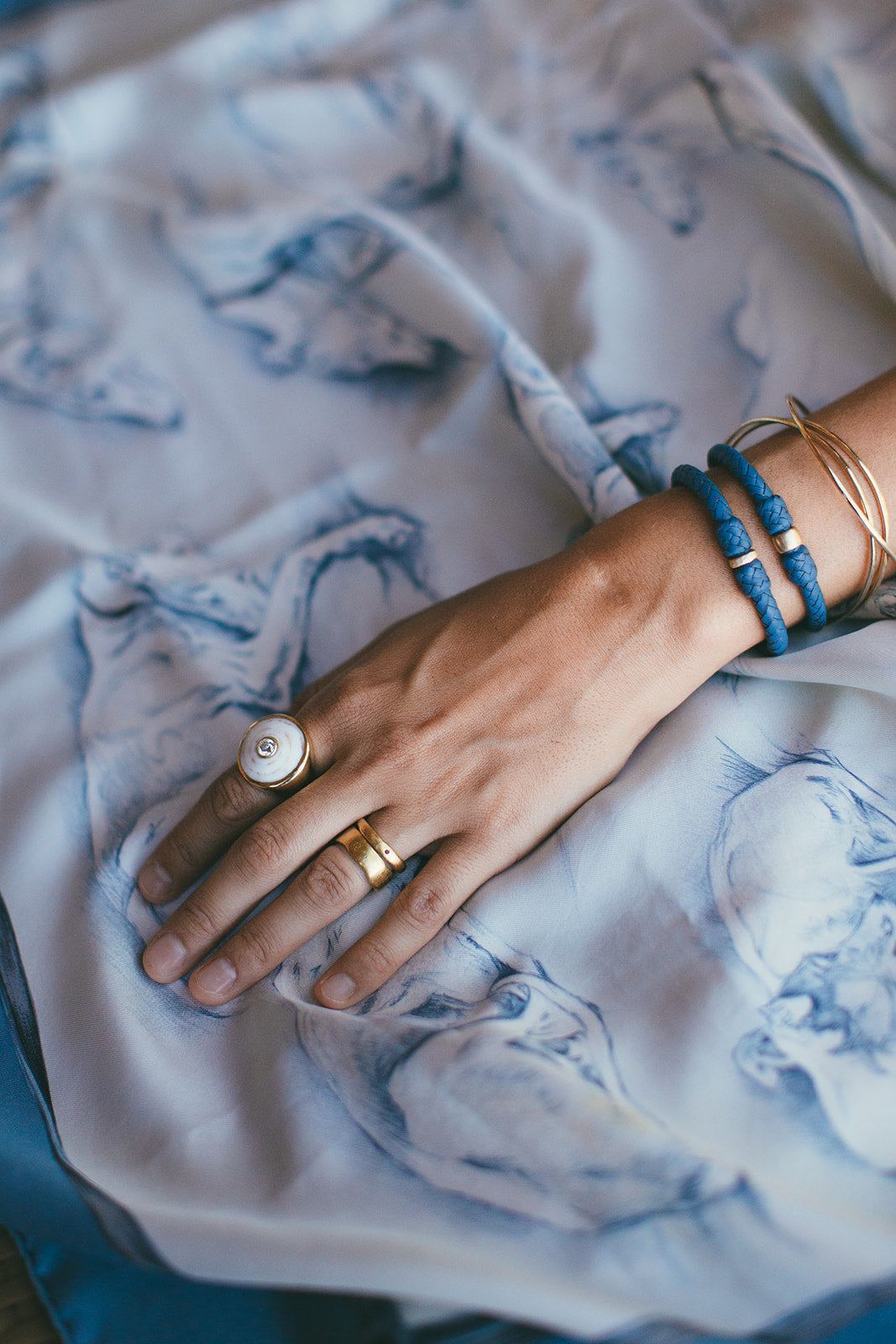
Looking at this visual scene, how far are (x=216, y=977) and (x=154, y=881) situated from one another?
97 millimetres

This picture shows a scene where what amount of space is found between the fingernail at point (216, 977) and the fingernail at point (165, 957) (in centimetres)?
2

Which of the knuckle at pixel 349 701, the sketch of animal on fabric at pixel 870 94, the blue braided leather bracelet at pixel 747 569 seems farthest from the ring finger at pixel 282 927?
the sketch of animal on fabric at pixel 870 94

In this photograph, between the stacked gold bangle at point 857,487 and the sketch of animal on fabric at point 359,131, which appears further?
the sketch of animal on fabric at point 359,131

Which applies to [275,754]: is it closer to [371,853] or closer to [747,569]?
[371,853]

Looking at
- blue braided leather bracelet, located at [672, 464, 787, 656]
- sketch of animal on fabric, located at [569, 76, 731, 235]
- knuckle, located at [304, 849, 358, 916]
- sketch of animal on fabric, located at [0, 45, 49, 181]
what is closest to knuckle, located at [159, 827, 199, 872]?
knuckle, located at [304, 849, 358, 916]

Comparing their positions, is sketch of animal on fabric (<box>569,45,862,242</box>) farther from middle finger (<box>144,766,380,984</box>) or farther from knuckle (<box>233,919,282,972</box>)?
knuckle (<box>233,919,282,972</box>)

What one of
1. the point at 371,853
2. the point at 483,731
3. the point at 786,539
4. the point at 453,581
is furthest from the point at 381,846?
the point at 786,539

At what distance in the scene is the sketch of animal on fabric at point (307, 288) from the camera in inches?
35.0

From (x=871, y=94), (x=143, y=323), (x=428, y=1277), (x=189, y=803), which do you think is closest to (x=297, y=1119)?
(x=428, y=1277)

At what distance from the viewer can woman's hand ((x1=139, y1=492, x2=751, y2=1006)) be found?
0.61 m

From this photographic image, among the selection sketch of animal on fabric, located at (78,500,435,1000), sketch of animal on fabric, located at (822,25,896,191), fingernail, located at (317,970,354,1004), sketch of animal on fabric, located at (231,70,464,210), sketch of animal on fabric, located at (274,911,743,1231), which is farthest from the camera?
sketch of animal on fabric, located at (231,70,464,210)

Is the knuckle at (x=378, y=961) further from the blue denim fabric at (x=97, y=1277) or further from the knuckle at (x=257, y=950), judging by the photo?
the blue denim fabric at (x=97, y=1277)

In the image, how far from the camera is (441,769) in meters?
0.63

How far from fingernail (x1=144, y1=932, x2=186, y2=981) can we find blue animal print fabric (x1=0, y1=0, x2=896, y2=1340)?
20 mm
